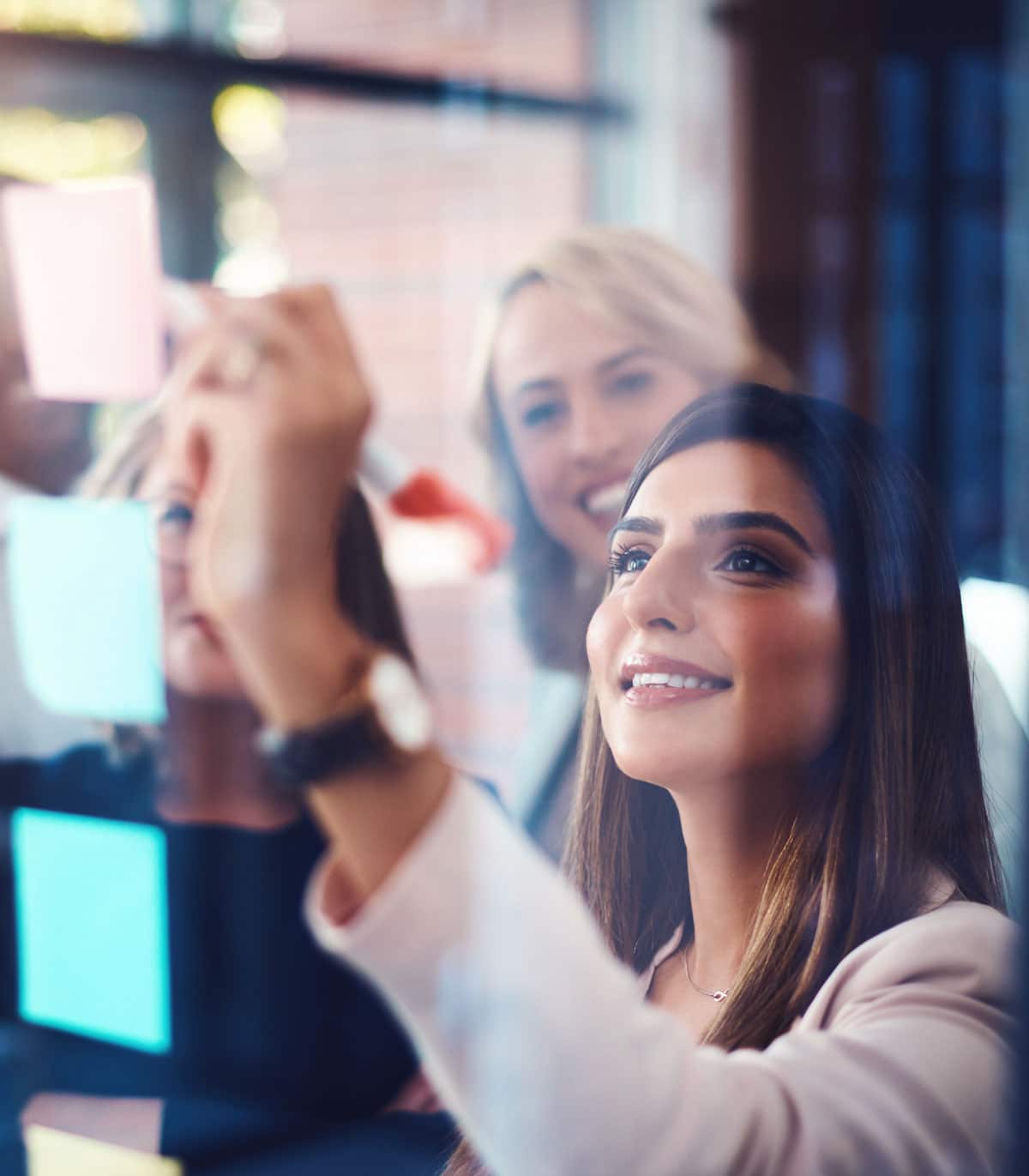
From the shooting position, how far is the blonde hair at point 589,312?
2.73 ft

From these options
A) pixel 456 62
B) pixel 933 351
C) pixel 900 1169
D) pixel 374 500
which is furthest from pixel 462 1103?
pixel 456 62

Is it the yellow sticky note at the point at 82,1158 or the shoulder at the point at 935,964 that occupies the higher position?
the shoulder at the point at 935,964

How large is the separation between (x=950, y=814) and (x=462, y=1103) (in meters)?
0.32

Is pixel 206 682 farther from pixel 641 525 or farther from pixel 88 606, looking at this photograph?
pixel 641 525

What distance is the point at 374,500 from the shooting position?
2.55 feet

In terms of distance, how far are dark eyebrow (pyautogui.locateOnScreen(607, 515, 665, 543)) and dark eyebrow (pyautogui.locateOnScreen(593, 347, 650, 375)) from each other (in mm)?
103

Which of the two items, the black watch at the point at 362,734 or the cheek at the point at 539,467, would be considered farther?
the cheek at the point at 539,467

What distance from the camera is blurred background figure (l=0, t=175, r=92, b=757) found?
87 centimetres

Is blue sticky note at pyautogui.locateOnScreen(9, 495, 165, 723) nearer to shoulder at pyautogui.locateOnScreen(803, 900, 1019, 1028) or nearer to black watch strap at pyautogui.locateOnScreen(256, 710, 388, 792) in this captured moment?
black watch strap at pyautogui.locateOnScreen(256, 710, 388, 792)

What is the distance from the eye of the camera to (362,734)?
28.2 inches

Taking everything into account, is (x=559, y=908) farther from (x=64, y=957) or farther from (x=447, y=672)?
(x=64, y=957)

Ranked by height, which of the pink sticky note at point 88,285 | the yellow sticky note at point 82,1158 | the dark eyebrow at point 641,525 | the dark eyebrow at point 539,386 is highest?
the pink sticky note at point 88,285

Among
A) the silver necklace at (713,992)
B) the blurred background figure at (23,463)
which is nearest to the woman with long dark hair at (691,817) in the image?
the silver necklace at (713,992)

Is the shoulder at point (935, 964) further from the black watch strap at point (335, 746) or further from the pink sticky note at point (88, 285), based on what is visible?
the pink sticky note at point (88, 285)
